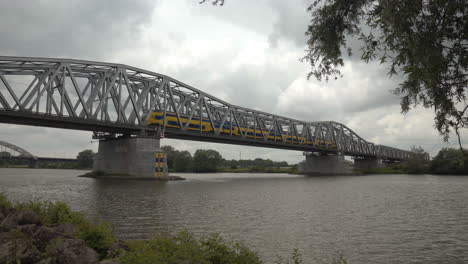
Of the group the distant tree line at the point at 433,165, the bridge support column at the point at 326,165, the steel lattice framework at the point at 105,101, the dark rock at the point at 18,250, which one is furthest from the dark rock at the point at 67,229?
the distant tree line at the point at 433,165

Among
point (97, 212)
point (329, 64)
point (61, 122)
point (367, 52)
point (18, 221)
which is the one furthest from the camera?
point (61, 122)

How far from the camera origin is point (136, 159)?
5628 centimetres

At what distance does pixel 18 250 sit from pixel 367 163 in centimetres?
16388

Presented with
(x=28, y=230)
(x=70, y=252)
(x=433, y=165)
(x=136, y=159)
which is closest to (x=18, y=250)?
(x=70, y=252)

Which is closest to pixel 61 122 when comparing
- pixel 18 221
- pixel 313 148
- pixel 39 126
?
pixel 39 126

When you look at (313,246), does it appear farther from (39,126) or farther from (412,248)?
(39,126)

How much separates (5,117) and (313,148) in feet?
286

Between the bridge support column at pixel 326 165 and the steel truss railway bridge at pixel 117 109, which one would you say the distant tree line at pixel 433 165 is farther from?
the steel truss railway bridge at pixel 117 109

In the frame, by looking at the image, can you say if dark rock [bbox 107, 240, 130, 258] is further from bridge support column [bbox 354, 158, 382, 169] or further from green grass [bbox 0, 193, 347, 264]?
bridge support column [bbox 354, 158, 382, 169]

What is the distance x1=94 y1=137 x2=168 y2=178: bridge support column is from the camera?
183 ft

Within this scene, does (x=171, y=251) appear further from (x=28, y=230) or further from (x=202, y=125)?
(x=202, y=125)

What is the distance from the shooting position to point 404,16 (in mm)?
7141

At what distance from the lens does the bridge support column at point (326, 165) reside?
113250 mm

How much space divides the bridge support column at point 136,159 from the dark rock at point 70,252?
166 ft
